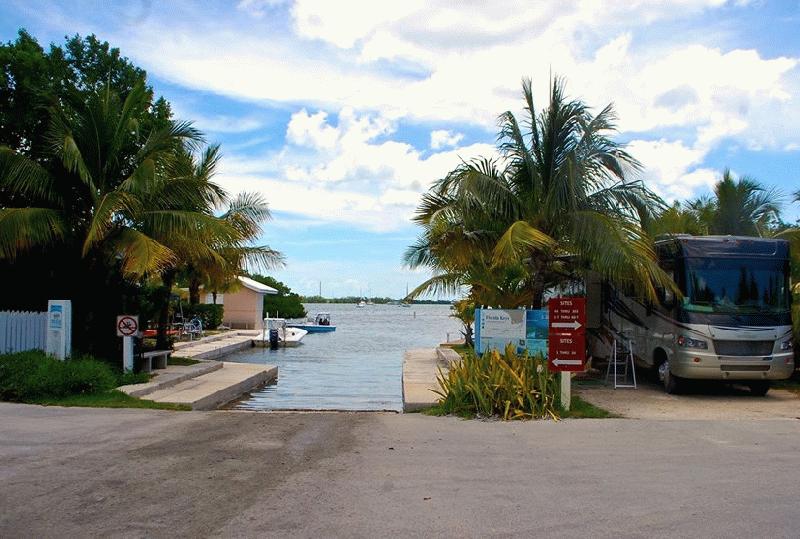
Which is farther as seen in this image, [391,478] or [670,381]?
[670,381]

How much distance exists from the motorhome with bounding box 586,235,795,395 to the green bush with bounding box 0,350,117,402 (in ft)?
35.2

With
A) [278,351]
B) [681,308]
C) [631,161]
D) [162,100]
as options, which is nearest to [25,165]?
[162,100]

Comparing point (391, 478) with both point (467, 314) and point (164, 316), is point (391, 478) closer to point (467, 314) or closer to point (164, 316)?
point (164, 316)

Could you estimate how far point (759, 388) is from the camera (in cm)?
1455

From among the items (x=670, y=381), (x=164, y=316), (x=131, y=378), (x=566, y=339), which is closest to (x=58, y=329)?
(x=131, y=378)

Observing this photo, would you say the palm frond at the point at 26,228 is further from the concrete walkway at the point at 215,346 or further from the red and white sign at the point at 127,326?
the concrete walkway at the point at 215,346

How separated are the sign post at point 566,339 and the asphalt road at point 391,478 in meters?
1.22

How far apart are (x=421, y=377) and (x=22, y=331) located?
29.3 ft

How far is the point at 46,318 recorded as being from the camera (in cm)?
1496

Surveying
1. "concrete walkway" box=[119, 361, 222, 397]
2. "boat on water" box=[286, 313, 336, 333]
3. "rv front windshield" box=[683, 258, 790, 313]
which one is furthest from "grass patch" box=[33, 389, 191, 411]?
"boat on water" box=[286, 313, 336, 333]

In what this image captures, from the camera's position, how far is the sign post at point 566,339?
12023 millimetres

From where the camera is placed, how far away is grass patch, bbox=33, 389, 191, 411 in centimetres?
1242

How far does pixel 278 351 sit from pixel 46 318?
19191 mm

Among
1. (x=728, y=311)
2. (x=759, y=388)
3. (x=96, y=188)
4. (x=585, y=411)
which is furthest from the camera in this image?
(x=96, y=188)
